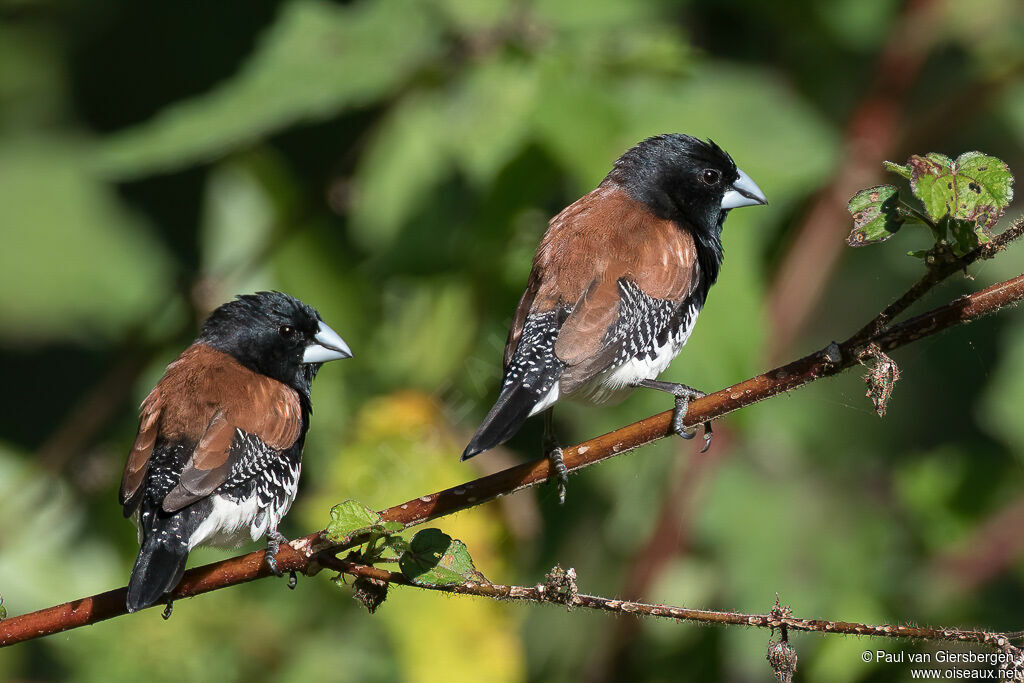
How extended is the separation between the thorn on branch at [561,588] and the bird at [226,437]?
0.69 meters

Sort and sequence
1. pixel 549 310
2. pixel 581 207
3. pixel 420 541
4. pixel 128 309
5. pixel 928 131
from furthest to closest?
pixel 128 309 → pixel 928 131 → pixel 581 207 → pixel 549 310 → pixel 420 541

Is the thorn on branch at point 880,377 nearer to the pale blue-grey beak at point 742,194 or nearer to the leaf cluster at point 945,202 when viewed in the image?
the leaf cluster at point 945,202

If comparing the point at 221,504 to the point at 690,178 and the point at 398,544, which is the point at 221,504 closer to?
the point at 398,544

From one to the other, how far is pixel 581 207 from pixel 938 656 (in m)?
1.36

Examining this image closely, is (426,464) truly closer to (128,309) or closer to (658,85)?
(658,85)

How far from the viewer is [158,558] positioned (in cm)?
246

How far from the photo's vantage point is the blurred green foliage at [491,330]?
3.14 meters

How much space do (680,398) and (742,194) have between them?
0.85 m

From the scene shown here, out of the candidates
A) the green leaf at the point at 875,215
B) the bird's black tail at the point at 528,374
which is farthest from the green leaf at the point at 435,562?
the green leaf at the point at 875,215

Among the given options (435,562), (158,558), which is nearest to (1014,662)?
(435,562)

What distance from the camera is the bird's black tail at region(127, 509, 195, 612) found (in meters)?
2.28

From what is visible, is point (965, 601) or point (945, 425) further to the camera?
point (945, 425)

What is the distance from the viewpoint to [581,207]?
9.53ft

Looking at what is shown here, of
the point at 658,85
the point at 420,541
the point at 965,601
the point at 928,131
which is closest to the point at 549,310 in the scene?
the point at 420,541
